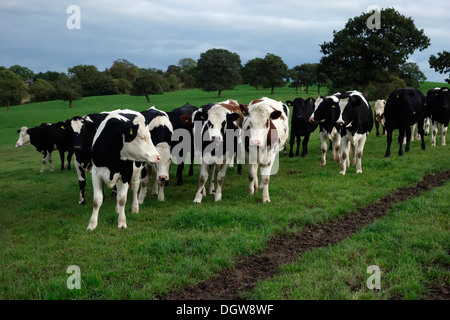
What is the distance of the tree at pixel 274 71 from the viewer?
7081 centimetres

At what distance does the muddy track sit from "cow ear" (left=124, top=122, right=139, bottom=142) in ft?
10.4

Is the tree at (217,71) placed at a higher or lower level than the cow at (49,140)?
higher

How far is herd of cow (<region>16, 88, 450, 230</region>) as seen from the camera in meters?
7.57

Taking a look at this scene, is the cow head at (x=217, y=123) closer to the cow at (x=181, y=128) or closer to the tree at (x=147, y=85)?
the cow at (x=181, y=128)

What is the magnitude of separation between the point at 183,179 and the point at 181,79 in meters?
107

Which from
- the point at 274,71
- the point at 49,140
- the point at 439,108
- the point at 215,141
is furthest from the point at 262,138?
the point at 274,71

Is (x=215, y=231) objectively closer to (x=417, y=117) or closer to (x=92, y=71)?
(x=417, y=117)

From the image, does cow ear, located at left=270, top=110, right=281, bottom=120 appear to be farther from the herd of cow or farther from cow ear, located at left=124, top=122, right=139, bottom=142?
cow ear, located at left=124, top=122, right=139, bottom=142

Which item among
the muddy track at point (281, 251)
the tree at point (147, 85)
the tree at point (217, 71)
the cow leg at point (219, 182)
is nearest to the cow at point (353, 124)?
the muddy track at point (281, 251)

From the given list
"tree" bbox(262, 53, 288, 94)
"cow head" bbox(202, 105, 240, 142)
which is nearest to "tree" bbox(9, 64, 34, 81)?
"tree" bbox(262, 53, 288, 94)

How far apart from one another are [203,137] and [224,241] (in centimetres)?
359

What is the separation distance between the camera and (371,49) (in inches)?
1582

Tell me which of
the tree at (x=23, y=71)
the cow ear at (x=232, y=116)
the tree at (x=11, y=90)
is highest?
the tree at (x=23, y=71)

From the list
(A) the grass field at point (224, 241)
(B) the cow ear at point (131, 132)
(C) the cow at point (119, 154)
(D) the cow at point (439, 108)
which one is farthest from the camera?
(D) the cow at point (439, 108)
